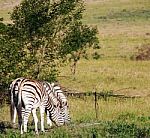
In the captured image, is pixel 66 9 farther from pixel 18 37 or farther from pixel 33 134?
pixel 33 134

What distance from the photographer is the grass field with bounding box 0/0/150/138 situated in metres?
16.1

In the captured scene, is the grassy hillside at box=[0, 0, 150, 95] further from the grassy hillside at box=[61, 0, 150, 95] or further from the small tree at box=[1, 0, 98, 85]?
the small tree at box=[1, 0, 98, 85]

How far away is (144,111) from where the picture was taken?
23938 millimetres

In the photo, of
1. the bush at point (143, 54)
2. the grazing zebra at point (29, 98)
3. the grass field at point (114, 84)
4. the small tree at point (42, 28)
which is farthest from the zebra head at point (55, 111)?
the bush at point (143, 54)

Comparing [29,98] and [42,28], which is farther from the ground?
[42,28]

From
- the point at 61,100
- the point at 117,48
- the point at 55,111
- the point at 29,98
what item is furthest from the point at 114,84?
the point at 117,48

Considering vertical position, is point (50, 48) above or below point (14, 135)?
above

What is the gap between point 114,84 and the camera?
34.5 meters

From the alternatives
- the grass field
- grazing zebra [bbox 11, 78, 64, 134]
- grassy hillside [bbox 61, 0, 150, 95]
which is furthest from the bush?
grazing zebra [bbox 11, 78, 64, 134]

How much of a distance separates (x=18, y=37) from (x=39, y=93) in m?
10.6

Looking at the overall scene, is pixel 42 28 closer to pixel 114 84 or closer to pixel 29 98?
pixel 114 84

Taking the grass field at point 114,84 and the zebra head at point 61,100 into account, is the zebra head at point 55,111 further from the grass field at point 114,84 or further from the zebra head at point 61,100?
the grass field at point 114,84

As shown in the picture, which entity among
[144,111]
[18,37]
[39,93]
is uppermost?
[18,37]

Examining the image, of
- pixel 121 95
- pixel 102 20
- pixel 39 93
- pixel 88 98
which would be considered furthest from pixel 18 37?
pixel 102 20
